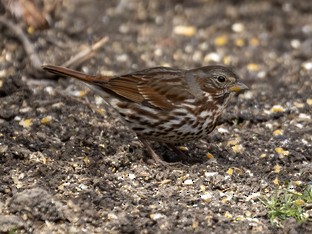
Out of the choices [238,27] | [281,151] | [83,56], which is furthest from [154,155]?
[238,27]

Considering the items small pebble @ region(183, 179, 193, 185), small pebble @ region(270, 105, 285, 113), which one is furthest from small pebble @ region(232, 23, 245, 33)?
small pebble @ region(183, 179, 193, 185)

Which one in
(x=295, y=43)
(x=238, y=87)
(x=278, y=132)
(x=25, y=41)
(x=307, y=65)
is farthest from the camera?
(x=295, y=43)

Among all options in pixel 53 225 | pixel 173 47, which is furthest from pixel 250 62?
pixel 53 225

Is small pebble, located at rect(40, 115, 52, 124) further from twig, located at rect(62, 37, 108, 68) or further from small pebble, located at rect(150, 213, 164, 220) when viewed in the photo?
small pebble, located at rect(150, 213, 164, 220)

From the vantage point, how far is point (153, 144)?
714 cm

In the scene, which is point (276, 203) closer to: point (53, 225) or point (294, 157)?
point (294, 157)

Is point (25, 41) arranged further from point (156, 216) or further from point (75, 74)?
point (156, 216)

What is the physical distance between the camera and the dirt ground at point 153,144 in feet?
18.9

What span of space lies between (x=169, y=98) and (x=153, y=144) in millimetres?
604

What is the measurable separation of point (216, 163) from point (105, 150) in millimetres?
932

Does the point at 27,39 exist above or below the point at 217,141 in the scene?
above

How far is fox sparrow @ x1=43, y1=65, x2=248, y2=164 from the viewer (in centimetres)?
Result: 660

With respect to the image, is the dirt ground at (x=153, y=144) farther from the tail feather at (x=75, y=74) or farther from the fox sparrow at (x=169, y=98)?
the tail feather at (x=75, y=74)

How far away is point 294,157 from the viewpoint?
268 inches
